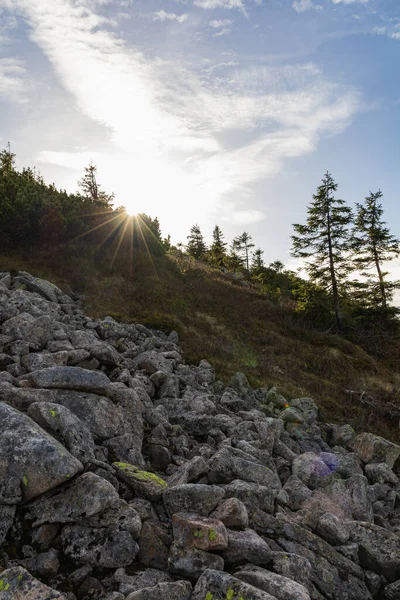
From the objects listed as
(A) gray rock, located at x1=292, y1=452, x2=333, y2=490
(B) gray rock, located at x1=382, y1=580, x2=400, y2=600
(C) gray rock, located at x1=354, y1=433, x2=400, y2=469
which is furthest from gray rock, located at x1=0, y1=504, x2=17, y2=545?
(C) gray rock, located at x1=354, y1=433, x2=400, y2=469

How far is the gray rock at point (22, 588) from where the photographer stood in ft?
10.0

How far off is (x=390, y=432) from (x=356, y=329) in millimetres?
16343

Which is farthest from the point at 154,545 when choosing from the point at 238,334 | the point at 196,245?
the point at 196,245

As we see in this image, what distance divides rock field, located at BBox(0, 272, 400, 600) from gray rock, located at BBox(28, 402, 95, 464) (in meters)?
0.02

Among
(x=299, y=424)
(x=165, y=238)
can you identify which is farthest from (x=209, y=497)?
(x=165, y=238)

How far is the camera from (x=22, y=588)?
10.2 ft

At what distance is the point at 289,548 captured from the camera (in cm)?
457

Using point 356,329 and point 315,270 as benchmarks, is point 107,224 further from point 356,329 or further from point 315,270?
point 356,329

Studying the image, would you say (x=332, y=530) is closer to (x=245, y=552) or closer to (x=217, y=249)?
(x=245, y=552)

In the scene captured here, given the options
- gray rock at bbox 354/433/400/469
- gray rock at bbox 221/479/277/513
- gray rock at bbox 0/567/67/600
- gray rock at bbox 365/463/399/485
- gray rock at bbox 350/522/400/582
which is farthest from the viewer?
gray rock at bbox 354/433/400/469

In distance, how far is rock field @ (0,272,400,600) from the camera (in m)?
3.58

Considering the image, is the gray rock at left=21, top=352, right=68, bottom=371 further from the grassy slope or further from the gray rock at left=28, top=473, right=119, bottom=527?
the grassy slope

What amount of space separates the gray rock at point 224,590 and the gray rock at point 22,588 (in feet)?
4.05

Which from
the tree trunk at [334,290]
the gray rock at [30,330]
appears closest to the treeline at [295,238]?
the tree trunk at [334,290]
